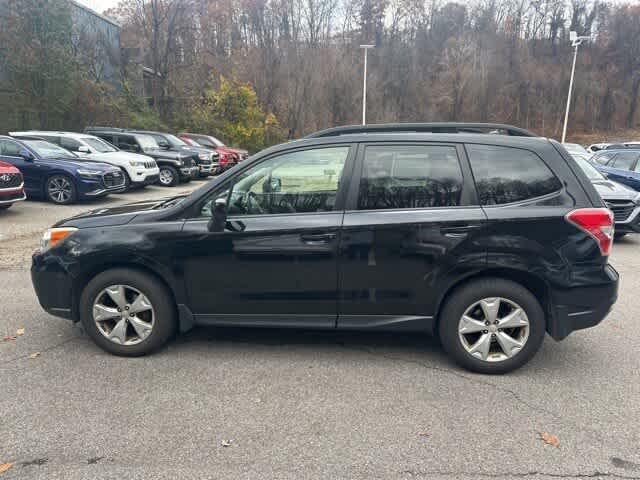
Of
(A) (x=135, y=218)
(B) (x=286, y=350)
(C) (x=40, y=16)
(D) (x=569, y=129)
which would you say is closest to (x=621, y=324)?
(B) (x=286, y=350)

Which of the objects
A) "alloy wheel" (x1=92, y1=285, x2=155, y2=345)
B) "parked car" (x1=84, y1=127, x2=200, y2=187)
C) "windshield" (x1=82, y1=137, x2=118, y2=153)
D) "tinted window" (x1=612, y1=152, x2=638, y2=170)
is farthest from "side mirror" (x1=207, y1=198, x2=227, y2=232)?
"parked car" (x1=84, y1=127, x2=200, y2=187)

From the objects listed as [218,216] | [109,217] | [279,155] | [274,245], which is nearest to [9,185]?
[109,217]

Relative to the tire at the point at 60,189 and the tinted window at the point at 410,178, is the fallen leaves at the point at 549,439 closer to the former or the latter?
the tinted window at the point at 410,178

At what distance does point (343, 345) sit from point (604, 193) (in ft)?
23.2

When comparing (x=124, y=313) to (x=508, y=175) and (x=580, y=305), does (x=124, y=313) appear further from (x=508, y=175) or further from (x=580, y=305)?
(x=580, y=305)

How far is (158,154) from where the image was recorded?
16.1 meters

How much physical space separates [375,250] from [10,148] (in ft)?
37.6

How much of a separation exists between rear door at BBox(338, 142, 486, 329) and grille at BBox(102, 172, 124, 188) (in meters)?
9.99

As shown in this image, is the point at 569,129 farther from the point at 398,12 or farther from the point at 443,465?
the point at 443,465

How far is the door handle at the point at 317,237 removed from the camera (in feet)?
11.0

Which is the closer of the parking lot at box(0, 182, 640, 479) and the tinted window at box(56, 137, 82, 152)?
the parking lot at box(0, 182, 640, 479)

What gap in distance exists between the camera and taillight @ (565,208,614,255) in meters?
3.24

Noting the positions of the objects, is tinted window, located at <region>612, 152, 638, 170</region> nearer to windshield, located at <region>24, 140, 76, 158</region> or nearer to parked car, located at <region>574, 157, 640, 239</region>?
parked car, located at <region>574, 157, 640, 239</region>

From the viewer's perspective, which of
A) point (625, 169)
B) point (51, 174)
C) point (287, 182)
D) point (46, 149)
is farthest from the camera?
point (46, 149)
